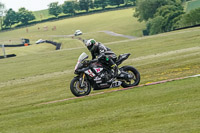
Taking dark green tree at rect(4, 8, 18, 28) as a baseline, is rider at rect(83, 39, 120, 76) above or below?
above

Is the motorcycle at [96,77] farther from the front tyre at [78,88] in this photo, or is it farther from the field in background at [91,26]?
the field in background at [91,26]

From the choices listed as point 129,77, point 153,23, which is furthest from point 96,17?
point 129,77

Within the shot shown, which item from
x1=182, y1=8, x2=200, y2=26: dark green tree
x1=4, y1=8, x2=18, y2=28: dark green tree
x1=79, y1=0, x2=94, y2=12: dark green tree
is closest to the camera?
x1=182, y1=8, x2=200, y2=26: dark green tree

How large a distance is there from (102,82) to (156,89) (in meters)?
2.45

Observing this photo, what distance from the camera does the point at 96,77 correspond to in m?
14.0

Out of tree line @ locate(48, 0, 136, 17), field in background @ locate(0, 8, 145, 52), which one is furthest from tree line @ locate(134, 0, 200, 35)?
tree line @ locate(48, 0, 136, 17)

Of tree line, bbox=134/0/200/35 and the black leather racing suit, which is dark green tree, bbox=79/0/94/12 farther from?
the black leather racing suit

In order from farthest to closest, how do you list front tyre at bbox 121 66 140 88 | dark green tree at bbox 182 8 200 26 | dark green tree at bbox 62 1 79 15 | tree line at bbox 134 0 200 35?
dark green tree at bbox 62 1 79 15 < tree line at bbox 134 0 200 35 < dark green tree at bbox 182 8 200 26 < front tyre at bbox 121 66 140 88

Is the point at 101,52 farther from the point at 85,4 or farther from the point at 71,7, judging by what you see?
the point at 85,4

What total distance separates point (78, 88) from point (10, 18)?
179 m

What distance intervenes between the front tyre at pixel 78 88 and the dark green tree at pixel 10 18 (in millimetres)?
173610

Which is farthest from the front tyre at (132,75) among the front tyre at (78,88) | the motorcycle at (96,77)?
the front tyre at (78,88)

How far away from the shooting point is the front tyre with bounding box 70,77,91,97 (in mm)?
13750

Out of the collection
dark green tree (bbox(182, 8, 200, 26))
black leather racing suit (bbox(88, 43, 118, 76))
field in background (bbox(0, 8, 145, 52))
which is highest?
black leather racing suit (bbox(88, 43, 118, 76))
